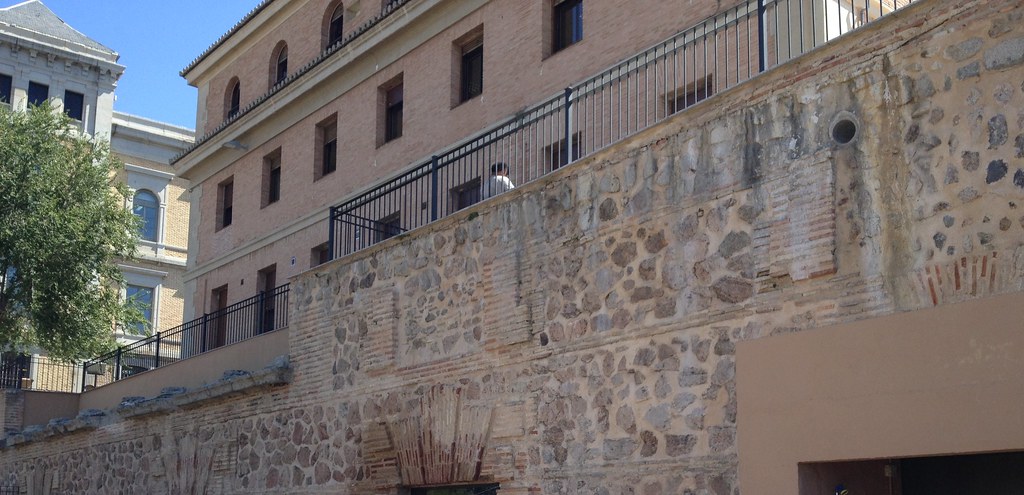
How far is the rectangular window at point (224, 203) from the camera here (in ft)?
87.5

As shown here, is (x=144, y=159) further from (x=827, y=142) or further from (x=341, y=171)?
(x=827, y=142)

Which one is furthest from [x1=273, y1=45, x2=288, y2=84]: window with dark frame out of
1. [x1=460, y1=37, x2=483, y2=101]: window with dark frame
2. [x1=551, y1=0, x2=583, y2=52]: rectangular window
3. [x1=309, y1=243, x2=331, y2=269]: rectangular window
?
[x1=551, y1=0, x2=583, y2=52]: rectangular window

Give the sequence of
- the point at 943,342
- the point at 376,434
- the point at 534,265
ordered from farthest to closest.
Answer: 1. the point at 376,434
2. the point at 534,265
3. the point at 943,342

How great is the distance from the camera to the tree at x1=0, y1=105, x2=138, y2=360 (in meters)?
24.0

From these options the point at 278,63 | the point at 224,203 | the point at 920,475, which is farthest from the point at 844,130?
the point at 224,203

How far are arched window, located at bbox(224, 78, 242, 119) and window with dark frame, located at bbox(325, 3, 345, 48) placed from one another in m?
4.12

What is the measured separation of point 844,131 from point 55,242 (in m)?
19.3

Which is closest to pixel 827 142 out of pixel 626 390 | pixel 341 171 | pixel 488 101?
pixel 626 390

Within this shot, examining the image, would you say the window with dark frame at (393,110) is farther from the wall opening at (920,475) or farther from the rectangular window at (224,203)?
the wall opening at (920,475)

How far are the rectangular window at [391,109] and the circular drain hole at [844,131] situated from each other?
521 inches

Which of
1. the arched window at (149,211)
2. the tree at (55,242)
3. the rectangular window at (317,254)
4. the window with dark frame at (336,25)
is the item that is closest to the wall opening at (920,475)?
the rectangular window at (317,254)

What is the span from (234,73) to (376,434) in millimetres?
15805

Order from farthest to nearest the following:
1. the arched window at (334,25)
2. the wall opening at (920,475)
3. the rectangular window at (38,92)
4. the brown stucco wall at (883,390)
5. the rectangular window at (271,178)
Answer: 1. the rectangular window at (38,92)
2. the rectangular window at (271,178)
3. the arched window at (334,25)
4. the wall opening at (920,475)
5. the brown stucco wall at (883,390)

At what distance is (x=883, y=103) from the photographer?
27.1 ft
